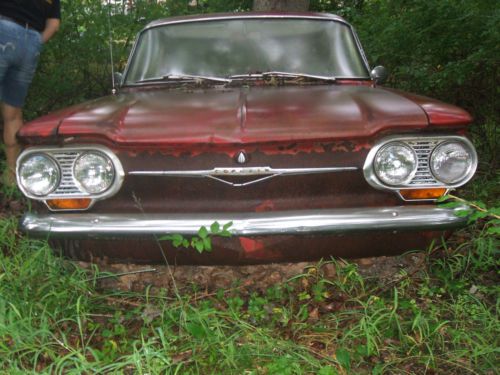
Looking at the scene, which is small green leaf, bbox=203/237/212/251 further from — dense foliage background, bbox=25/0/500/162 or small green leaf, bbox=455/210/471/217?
dense foliage background, bbox=25/0/500/162

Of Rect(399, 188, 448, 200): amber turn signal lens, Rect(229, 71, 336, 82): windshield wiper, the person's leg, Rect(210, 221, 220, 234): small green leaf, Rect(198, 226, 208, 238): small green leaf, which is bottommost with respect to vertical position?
the person's leg

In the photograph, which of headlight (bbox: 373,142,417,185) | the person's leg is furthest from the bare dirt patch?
the person's leg

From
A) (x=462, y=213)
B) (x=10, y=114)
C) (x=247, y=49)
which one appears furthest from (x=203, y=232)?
(x=10, y=114)

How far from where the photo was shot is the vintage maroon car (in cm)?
207

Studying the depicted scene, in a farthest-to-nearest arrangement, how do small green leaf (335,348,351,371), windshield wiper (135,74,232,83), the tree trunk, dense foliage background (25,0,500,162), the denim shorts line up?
the tree trunk, dense foliage background (25,0,500,162), the denim shorts, windshield wiper (135,74,232,83), small green leaf (335,348,351,371)

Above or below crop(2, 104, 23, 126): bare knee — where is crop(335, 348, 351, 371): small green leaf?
below

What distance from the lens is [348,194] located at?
2188 mm

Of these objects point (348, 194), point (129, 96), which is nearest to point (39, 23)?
point (129, 96)

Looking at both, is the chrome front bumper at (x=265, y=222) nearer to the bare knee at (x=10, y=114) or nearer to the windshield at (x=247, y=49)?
the windshield at (x=247, y=49)

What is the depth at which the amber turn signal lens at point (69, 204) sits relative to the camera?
2189 millimetres

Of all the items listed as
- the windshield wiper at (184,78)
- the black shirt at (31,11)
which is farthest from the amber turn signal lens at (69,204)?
the black shirt at (31,11)

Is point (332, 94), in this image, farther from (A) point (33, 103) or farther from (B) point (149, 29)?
(A) point (33, 103)

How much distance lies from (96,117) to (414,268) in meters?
1.69

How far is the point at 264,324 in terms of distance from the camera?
2.23 metres
